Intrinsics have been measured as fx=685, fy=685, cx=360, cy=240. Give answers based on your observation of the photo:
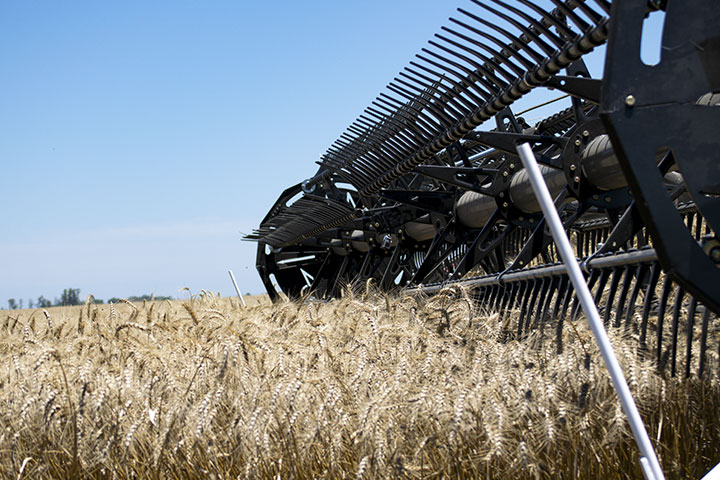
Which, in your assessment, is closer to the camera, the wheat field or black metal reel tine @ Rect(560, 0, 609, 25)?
the wheat field

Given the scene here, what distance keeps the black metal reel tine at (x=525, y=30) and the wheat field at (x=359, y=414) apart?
1.52 meters

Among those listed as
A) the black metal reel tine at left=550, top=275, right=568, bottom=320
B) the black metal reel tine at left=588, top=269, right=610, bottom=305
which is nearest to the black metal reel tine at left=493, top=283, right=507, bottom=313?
the black metal reel tine at left=550, top=275, right=568, bottom=320

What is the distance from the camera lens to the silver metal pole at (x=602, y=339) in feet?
4.68

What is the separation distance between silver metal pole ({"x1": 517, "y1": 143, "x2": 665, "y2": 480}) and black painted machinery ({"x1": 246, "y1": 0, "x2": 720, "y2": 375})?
58cm

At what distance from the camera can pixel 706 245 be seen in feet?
6.42

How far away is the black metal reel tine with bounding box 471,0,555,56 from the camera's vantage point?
349 cm

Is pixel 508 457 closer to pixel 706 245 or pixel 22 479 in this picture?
pixel 706 245

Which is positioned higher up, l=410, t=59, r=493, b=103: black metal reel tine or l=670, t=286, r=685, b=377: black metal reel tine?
l=410, t=59, r=493, b=103: black metal reel tine

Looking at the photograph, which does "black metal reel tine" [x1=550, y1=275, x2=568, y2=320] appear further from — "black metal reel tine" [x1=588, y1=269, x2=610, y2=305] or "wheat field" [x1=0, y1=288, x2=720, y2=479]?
"wheat field" [x1=0, y1=288, x2=720, y2=479]

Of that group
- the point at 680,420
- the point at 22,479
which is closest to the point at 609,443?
the point at 680,420

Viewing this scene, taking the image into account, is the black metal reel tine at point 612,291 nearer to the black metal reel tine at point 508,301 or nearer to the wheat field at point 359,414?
the wheat field at point 359,414

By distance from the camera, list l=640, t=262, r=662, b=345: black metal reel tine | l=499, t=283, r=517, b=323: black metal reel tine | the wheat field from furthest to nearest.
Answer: l=499, t=283, r=517, b=323: black metal reel tine → l=640, t=262, r=662, b=345: black metal reel tine → the wheat field

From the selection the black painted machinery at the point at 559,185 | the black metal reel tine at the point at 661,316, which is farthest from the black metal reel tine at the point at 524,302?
the black metal reel tine at the point at 661,316

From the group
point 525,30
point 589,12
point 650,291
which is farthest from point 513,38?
point 650,291
